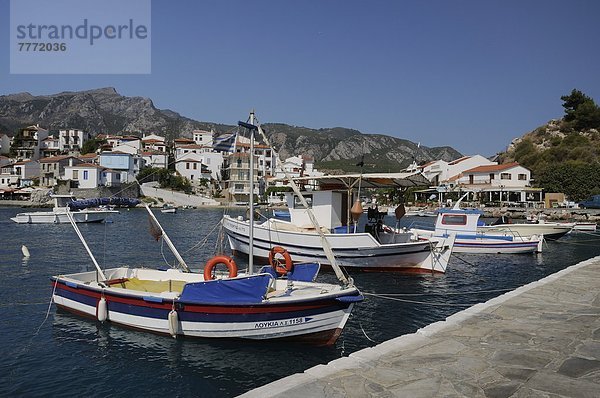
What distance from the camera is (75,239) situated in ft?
116

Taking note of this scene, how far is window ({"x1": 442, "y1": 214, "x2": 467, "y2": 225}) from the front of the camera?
31.1m

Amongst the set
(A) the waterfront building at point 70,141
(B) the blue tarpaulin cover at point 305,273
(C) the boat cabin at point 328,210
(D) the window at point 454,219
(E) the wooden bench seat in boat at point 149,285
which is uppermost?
(A) the waterfront building at point 70,141

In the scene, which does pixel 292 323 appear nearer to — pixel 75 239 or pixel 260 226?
pixel 260 226

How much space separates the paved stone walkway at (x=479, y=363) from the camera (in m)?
5.66

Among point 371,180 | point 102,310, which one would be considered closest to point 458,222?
point 371,180

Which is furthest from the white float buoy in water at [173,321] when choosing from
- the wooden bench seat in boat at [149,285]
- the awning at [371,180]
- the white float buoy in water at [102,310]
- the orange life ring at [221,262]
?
the awning at [371,180]

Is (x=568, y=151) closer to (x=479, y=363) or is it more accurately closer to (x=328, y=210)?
(x=328, y=210)

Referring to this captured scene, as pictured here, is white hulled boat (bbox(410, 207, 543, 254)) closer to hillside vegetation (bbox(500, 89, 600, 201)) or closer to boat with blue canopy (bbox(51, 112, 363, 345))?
boat with blue canopy (bbox(51, 112, 363, 345))

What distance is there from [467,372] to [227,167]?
99.5m

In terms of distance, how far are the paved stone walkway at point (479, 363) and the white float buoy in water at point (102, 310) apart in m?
8.28

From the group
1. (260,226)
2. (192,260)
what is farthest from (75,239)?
(260,226)

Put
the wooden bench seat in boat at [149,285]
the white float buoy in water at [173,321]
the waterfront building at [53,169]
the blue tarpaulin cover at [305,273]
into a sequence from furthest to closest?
the waterfront building at [53,169], the wooden bench seat in boat at [149,285], the blue tarpaulin cover at [305,273], the white float buoy in water at [173,321]

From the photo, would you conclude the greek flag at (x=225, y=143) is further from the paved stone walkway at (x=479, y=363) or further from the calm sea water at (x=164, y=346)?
the paved stone walkway at (x=479, y=363)

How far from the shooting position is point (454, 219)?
31.3 metres
